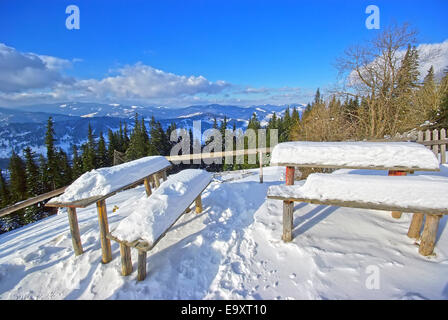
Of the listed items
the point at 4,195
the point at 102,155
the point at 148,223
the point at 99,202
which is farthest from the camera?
the point at 102,155

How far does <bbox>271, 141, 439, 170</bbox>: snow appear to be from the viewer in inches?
139

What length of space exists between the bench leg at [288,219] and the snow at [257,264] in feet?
0.41

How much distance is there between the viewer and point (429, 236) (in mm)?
2869

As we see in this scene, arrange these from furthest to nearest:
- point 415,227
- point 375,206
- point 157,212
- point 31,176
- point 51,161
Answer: point 51,161 → point 31,176 → point 415,227 → point 157,212 → point 375,206

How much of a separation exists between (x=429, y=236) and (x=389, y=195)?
0.86 m

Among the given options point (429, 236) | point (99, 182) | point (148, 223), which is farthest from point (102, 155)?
point (429, 236)

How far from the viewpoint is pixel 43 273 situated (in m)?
3.44

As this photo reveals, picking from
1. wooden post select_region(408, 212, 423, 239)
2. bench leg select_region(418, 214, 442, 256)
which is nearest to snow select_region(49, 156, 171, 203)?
bench leg select_region(418, 214, 442, 256)

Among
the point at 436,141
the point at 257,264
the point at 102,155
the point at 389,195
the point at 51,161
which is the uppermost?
the point at 436,141

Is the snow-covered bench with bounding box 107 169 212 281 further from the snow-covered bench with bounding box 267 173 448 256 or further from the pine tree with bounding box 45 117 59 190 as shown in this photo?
the pine tree with bounding box 45 117 59 190

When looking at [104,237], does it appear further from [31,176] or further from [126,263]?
[31,176]
